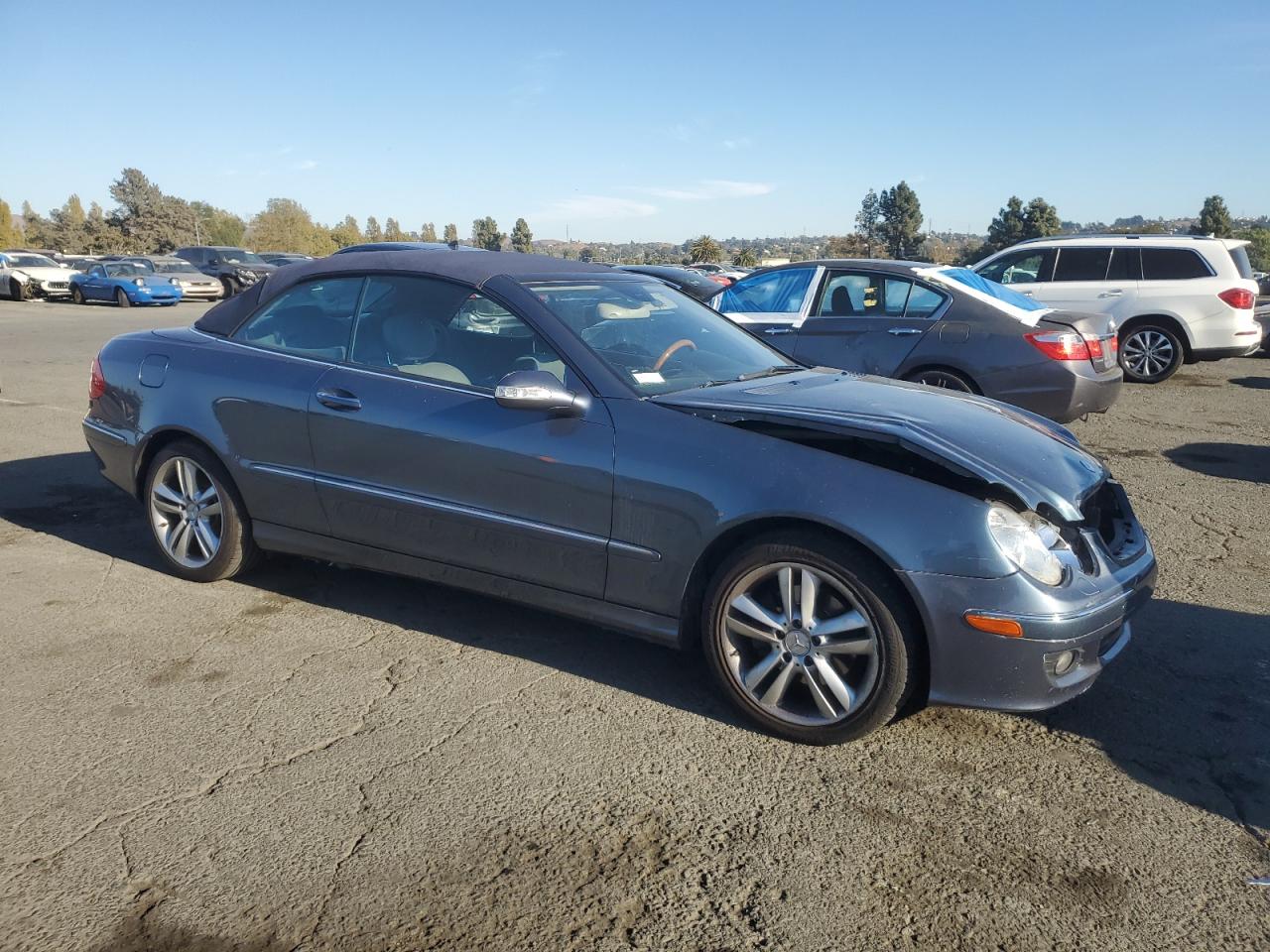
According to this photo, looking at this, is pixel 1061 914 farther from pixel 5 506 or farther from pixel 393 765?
pixel 5 506

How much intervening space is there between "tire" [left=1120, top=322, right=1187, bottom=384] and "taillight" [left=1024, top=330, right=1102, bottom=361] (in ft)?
15.8

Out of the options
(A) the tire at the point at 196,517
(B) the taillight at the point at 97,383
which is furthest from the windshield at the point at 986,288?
(B) the taillight at the point at 97,383

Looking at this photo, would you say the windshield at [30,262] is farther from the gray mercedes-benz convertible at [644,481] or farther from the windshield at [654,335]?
the windshield at [654,335]

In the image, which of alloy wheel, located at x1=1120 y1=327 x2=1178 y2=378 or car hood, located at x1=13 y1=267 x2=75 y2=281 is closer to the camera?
alloy wheel, located at x1=1120 y1=327 x2=1178 y2=378

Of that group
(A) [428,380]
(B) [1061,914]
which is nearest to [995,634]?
(B) [1061,914]

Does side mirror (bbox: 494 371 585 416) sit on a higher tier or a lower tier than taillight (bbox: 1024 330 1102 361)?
higher

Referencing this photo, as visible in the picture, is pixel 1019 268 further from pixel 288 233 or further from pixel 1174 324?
pixel 288 233

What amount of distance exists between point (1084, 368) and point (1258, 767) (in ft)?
16.7

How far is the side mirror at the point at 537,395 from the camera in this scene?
365 cm

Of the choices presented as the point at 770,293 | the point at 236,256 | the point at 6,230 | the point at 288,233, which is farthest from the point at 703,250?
the point at 6,230

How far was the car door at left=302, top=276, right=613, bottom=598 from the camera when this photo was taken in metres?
3.70

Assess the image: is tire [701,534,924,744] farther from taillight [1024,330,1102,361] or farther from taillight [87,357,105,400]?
taillight [1024,330,1102,361]

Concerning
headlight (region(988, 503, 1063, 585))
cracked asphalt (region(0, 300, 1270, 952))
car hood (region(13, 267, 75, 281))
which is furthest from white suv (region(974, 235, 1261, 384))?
car hood (region(13, 267, 75, 281))

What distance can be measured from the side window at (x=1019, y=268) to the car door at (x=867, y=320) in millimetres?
4804
